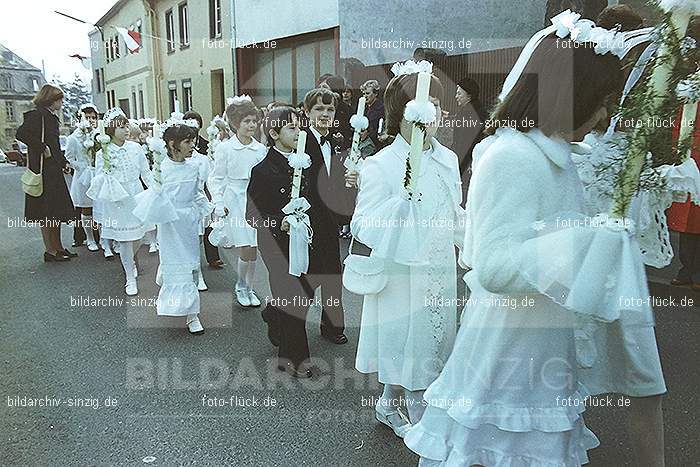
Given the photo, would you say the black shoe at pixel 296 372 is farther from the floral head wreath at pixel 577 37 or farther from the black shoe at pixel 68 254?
the black shoe at pixel 68 254

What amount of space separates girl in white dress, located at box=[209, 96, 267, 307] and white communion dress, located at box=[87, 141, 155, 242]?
1210 mm

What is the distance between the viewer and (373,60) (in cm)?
1427

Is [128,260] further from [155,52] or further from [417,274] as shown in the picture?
[155,52]

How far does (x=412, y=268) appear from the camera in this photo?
3.05 metres

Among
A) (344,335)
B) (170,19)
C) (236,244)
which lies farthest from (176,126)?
(170,19)

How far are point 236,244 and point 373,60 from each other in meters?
9.48

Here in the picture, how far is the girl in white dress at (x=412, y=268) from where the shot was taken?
3035mm

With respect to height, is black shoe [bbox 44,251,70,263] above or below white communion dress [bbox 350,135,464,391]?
below

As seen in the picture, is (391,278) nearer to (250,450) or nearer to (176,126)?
(250,450)

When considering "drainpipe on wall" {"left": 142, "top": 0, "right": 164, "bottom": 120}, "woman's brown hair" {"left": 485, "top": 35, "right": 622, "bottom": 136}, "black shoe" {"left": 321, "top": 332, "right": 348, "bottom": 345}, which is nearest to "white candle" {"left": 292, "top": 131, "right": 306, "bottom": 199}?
"black shoe" {"left": 321, "top": 332, "right": 348, "bottom": 345}

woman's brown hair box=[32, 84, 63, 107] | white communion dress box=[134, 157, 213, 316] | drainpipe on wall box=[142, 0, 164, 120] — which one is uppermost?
drainpipe on wall box=[142, 0, 164, 120]

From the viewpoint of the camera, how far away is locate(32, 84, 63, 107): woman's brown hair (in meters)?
7.71

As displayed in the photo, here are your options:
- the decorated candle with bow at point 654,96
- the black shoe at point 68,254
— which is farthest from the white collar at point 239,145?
the decorated candle with bow at point 654,96

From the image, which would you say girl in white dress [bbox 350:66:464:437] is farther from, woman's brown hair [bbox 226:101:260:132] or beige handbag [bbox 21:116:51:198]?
beige handbag [bbox 21:116:51:198]
